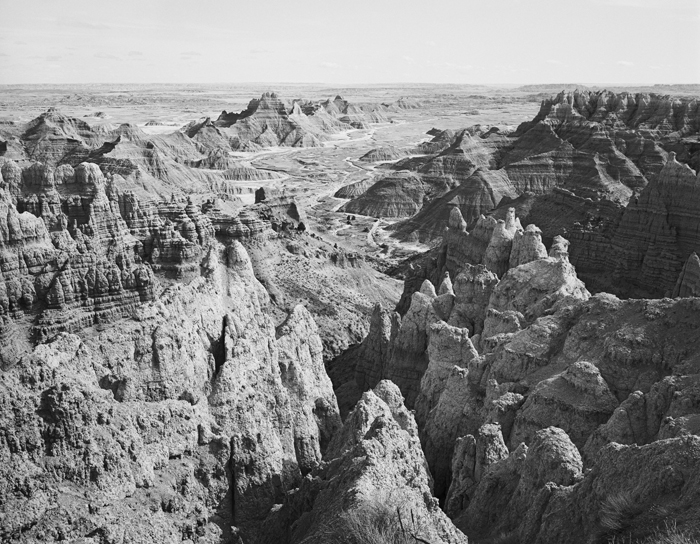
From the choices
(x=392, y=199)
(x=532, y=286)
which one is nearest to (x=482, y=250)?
(x=532, y=286)

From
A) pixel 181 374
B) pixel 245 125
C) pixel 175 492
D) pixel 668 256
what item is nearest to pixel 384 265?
pixel 668 256

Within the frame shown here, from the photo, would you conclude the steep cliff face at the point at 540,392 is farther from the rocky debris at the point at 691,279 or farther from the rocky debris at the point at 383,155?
the rocky debris at the point at 383,155

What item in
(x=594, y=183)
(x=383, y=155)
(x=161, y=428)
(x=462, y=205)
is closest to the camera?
(x=161, y=428)

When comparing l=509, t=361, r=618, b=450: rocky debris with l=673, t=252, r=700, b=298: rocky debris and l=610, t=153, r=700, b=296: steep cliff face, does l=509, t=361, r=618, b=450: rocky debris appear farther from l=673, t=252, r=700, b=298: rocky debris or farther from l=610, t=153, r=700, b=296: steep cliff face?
l=610, t=153, r=700, b=296: steep cliff face

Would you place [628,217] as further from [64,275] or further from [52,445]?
[52,445]

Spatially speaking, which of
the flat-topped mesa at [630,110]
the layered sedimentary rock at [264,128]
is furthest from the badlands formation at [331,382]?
the layered sedimentary rock at [264,128]

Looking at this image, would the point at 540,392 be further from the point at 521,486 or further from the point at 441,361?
the point at 441,361

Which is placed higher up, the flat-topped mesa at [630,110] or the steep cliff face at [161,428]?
the flat-topped mesa at [630,110]
